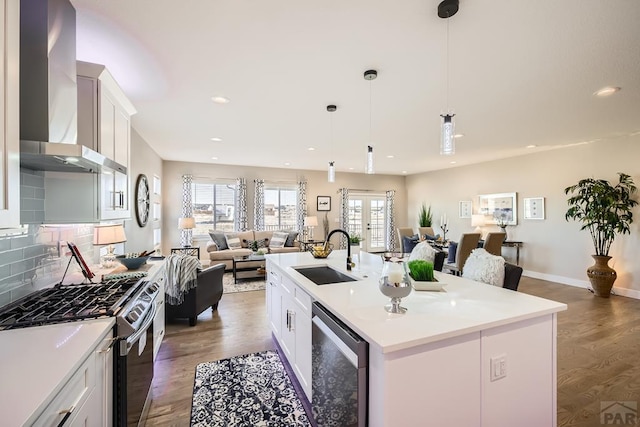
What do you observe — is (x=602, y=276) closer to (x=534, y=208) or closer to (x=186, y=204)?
(x=534, y=208)

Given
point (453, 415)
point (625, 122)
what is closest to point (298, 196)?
point (625, 122)

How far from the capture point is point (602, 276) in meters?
4.41

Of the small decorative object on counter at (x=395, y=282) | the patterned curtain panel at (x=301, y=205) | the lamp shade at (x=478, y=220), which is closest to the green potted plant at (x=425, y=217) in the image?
the lamp shade at (x=478, y=220)

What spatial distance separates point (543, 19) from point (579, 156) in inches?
183

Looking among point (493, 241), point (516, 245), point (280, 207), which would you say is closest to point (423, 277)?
point (493, 241)

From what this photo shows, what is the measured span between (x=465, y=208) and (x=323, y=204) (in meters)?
3.93

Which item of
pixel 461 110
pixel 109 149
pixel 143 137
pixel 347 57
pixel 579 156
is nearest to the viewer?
pixel 109 149

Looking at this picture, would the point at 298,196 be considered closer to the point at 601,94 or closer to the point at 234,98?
the point at 234,98

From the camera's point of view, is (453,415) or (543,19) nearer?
(453,415)

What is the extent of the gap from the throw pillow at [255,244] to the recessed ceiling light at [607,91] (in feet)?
20.6

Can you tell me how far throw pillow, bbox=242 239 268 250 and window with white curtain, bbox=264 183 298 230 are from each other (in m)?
0.82

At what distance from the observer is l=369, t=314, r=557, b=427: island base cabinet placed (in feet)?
3.64

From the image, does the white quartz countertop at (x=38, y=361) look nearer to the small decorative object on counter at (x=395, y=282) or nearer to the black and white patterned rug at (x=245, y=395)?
the black and white patterned rug at (x=245, y=395)

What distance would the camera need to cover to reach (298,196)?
8.20 metres
